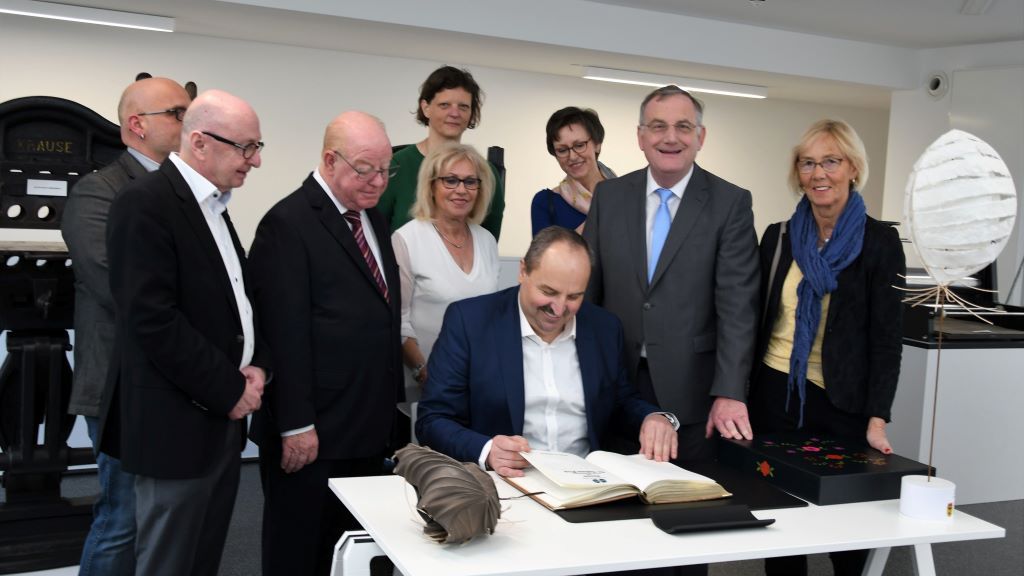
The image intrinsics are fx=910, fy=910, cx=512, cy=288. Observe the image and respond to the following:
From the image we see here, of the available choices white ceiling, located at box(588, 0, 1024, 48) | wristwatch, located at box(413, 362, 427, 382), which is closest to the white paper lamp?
wristwatch, located at box(413, 362, 427, 382)

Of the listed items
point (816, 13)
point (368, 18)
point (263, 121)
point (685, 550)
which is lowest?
point (685, 550)

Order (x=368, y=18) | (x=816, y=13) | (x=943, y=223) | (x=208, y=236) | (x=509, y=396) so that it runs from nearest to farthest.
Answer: (x=943, y=223), (x=208, y=236), (x=509, y=396), (x=368, y=18), (x=816, y=13)

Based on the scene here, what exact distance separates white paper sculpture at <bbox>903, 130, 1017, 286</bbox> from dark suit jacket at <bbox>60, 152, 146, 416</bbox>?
2214 millimetres

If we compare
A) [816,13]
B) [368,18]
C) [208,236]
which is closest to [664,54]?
[816,13]

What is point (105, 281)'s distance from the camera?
2635 millimetres

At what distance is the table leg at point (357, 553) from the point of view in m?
1.91

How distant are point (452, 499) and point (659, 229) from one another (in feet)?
4.69

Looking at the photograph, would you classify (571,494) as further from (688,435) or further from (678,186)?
(678,186)

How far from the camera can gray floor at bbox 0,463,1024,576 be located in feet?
12.7

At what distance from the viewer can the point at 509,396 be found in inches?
98.0

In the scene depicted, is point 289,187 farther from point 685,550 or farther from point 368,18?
point 685,550

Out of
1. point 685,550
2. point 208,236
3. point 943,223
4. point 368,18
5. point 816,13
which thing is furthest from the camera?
point 816,13

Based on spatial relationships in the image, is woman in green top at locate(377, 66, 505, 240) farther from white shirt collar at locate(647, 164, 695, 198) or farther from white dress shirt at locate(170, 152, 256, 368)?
white dress shirt at locate(170, 152, 256, 368)

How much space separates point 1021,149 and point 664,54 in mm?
3099
